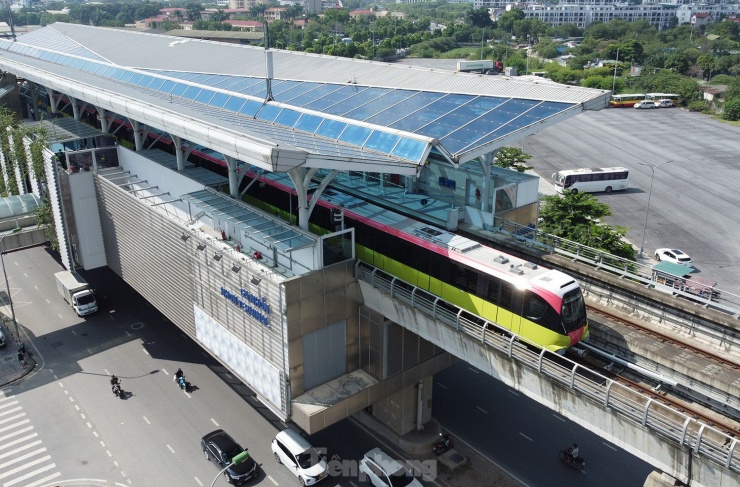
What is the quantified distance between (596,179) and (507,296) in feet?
157

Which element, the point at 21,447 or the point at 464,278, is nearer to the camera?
the point at 464,278

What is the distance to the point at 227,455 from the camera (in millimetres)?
28984

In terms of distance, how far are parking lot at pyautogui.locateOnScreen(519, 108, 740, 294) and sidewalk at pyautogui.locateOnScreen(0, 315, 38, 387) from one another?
46.4 metres

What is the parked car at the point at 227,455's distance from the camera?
28625mm

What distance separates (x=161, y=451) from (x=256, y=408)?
5454 millimetres

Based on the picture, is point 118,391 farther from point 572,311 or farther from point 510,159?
point 510,159

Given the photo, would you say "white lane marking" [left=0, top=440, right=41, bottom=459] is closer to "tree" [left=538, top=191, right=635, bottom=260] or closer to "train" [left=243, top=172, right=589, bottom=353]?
"train" [left=243, top=172, right=589, bottom=353]

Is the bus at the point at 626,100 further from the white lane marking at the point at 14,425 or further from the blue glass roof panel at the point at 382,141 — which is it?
the white lane marking at the point at 14,425

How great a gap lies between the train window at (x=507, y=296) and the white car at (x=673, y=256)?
3084cm

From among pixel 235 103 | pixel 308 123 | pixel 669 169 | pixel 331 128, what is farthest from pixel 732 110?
pixel 331 128

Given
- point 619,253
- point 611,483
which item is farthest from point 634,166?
→ point 611,483

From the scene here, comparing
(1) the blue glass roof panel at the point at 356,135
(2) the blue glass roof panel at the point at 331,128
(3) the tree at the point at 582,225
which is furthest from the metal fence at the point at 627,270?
(2) the blue glass roof panel at the point at 331,128

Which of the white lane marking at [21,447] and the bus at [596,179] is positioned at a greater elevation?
the bus at [596,179]

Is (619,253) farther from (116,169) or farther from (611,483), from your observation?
(116,169)
